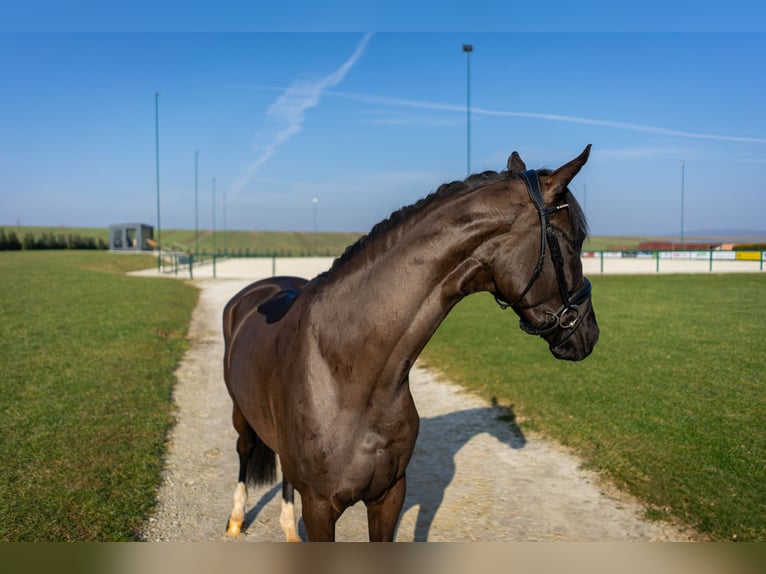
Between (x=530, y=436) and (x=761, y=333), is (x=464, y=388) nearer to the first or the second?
(x=530, y=436)

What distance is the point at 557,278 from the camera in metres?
2.21

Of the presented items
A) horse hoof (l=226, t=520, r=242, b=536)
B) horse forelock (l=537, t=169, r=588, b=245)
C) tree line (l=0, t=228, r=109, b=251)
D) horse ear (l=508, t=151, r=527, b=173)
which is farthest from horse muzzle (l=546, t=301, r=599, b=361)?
tree line (l=0, t=228, r=109, b=251)

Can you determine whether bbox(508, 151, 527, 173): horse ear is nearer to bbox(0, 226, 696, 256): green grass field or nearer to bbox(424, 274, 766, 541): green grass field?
bbox(424, 274, 766, 541): green grass field

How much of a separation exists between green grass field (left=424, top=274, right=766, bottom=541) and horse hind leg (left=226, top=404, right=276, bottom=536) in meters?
3.26

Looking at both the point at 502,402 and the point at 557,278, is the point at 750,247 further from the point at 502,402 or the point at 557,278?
the point at 557,278

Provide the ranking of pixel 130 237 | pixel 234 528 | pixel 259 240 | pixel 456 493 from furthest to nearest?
pixel 259 240
pixel 130 237
pixel 456 493
pixel 234 528

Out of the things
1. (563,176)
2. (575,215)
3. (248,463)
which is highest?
(563,176)

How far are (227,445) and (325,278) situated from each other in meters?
4.63

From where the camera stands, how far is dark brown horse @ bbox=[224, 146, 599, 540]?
7.23ft

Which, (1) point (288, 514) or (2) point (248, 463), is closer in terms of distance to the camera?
(1) point (288, 514)

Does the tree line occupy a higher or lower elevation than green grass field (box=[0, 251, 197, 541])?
higher

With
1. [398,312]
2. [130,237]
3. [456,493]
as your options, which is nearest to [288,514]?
[456,493]

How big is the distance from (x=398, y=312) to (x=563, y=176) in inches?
33.3

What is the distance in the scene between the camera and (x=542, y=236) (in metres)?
2.16
